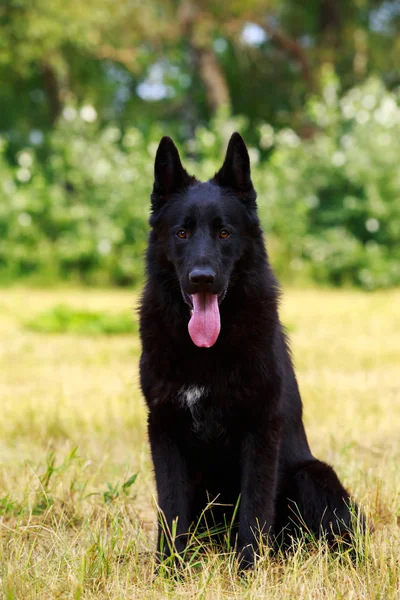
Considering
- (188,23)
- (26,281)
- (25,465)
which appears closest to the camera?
(25,465)

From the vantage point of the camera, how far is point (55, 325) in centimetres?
930

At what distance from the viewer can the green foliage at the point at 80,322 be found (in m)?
9.04

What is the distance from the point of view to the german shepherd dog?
9.14ft

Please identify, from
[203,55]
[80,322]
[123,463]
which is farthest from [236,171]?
[203,55]

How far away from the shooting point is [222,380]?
9.16ft

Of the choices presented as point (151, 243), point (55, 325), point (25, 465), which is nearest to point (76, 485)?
point (25, 465)

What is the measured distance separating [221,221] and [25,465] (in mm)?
1887

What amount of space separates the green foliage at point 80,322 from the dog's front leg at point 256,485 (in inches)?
245

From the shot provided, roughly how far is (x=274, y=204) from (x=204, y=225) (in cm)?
1105

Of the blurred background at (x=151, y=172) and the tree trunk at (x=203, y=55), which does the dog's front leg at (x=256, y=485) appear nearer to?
the blurred background at (x=151, y=172)

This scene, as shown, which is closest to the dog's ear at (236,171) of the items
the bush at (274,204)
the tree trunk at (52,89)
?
the bush at (274,204)

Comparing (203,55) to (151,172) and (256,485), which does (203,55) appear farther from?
(256,485)

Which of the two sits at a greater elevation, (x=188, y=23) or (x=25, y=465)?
(x=188, y=23)

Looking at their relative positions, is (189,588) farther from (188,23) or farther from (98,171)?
(188,23)
